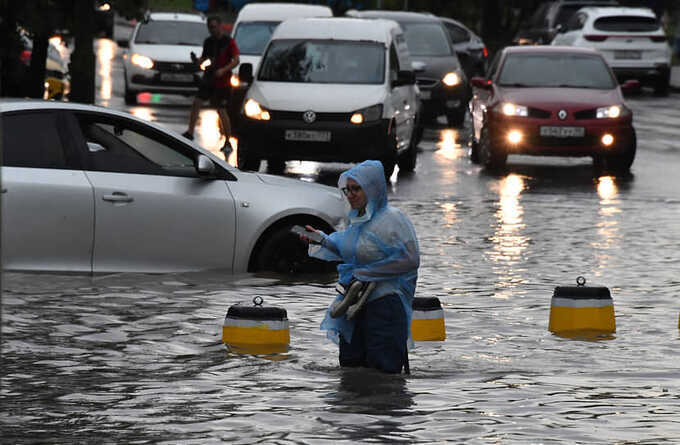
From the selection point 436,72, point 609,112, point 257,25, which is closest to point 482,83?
point 609,112

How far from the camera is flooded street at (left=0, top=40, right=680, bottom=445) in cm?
771

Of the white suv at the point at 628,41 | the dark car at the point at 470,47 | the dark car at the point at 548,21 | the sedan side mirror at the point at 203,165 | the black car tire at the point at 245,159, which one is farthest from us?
the dark car at the point at 548,21

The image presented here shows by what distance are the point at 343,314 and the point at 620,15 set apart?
32.3 meters

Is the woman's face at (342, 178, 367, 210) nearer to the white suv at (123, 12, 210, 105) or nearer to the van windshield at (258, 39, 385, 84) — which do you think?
the van windshield at (258, 39, 385, 84)

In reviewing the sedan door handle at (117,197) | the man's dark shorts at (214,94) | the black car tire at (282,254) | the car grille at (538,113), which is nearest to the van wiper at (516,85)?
the car grille at (538,113)

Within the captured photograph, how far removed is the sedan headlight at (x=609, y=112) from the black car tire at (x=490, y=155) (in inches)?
51.5

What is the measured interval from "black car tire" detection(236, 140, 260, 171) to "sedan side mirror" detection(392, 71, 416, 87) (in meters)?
1.91

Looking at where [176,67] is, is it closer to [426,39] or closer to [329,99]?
[426,39]

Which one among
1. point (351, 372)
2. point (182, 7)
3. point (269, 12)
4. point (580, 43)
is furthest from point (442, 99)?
point (182, 7)

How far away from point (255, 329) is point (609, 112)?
13368 millimetres

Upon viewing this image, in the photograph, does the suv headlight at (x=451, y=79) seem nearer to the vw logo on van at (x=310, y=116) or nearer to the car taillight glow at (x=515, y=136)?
the car taillight glow at (x=515, y=136)

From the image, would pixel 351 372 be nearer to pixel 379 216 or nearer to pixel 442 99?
pixel 379 216

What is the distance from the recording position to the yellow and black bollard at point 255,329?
9953 millimetres

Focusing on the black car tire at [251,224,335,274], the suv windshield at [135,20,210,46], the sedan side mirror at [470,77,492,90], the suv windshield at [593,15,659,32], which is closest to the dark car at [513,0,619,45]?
the suv windshield at [593,15,659,32]
